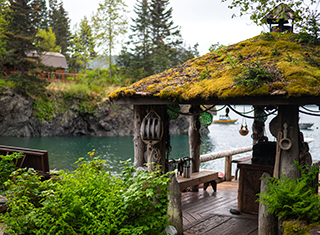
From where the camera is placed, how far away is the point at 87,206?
374cm

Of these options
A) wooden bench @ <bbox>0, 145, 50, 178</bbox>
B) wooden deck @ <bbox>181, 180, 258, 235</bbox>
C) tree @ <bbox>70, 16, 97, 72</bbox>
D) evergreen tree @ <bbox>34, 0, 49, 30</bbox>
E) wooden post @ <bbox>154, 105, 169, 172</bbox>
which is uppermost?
evergreen tree @ <bbox>34, 0, 49, 30</bbox>

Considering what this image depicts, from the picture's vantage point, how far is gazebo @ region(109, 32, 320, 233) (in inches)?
168

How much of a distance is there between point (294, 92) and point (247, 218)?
3009mm

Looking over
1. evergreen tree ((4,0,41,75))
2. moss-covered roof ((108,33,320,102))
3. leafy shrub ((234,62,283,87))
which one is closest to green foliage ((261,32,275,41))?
moss-covered roof ((108,33,320,102))

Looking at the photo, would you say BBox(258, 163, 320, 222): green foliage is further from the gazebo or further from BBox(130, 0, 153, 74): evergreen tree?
BBox(130, 0, 153, 74): evergreen tree

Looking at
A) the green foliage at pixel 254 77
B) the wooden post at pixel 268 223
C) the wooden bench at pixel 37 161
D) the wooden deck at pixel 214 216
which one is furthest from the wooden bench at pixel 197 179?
the green foliage at pixel 254 77

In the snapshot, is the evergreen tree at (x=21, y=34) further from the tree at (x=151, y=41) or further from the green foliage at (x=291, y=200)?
the green foliage at (x=291, y=200)

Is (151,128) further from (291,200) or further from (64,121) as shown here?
(64,121)

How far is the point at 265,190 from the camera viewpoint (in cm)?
455

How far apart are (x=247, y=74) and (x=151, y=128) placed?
1.95 m

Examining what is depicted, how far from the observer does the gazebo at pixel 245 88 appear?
14.0ft

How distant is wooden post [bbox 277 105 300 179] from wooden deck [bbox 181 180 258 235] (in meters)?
1.41

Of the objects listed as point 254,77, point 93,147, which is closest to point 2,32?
point 93,147

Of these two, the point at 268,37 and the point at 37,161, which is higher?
the point at 268,37
